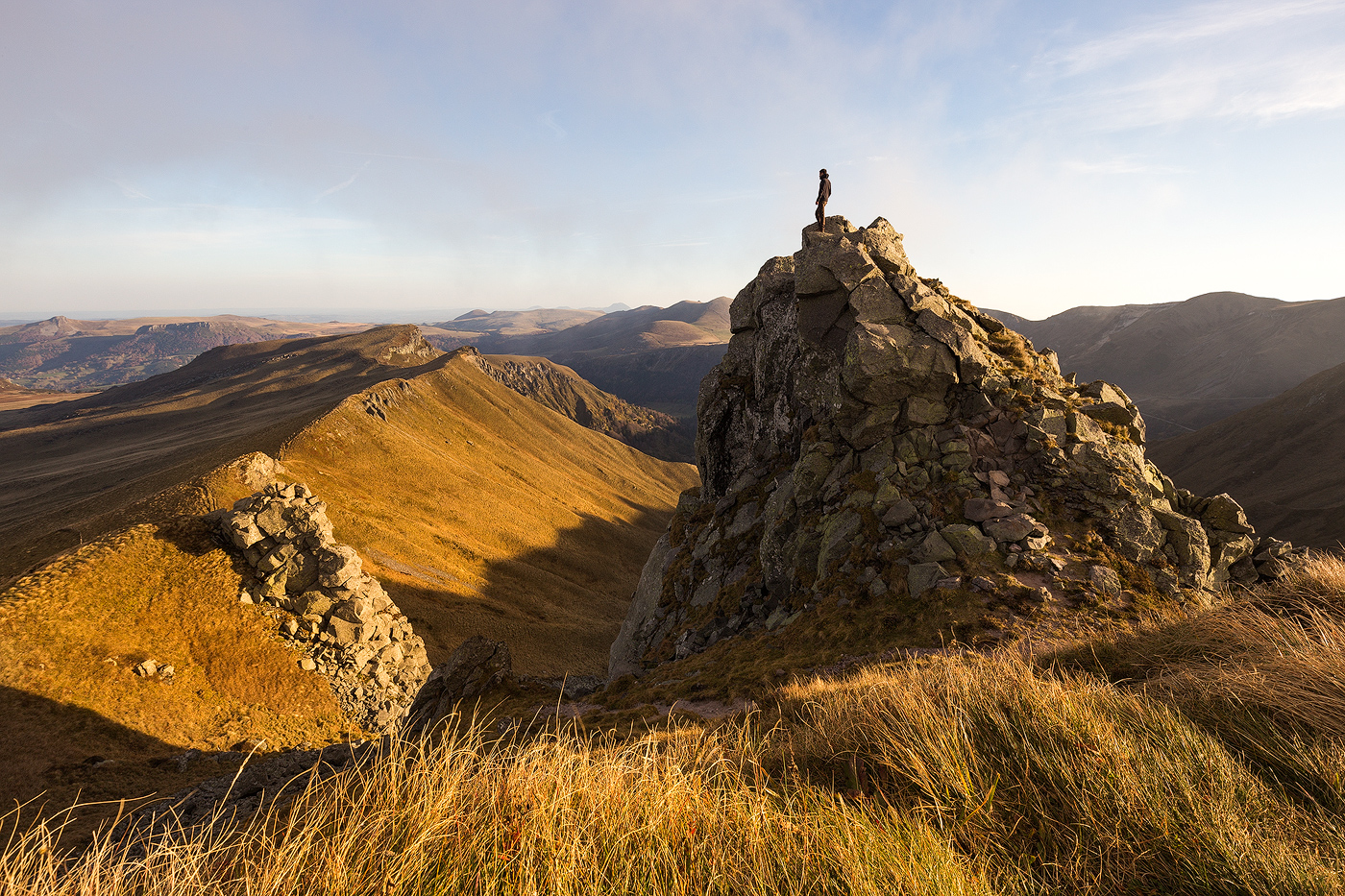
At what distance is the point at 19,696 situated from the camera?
22547 millimetres

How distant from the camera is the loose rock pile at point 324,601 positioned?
32.3m

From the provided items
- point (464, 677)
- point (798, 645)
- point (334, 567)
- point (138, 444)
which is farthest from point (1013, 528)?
point (138, 444)

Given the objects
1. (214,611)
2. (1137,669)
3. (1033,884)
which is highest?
(1033,884)

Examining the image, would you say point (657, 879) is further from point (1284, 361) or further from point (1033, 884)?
point (1284, 361)

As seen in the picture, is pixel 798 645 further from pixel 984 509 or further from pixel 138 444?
pixel 138 444

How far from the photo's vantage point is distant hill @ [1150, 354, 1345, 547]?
241 feet

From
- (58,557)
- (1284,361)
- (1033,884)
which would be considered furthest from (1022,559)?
(1284,361)

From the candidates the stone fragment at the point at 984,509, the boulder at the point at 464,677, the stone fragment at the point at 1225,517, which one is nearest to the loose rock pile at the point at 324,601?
the boulder at the point at 464,677

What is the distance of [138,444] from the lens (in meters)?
113

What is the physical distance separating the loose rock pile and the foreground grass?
32.4 metres

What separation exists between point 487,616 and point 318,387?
13524 centimetres

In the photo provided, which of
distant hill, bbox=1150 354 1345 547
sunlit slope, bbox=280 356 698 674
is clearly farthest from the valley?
distant hill, bbox=1150 354 1345 547

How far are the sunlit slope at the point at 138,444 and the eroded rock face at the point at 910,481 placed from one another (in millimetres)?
41553

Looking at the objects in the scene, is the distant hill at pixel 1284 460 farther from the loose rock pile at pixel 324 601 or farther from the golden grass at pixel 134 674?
the golden grass at pixel 134 674
